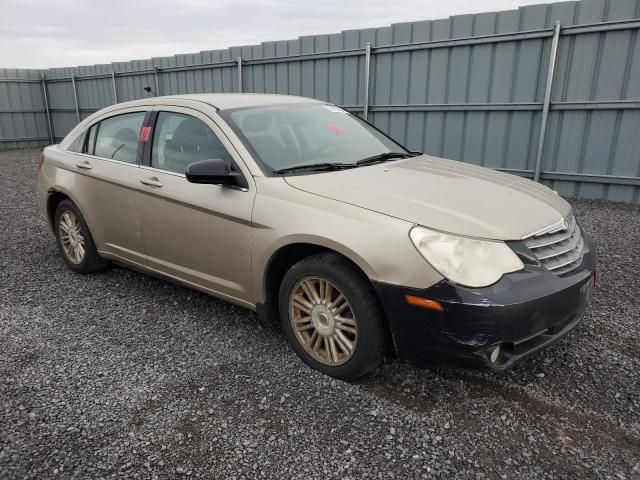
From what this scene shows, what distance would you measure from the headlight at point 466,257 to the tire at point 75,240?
329cm

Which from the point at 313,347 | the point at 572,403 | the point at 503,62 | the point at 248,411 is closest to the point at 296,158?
the point at 313,347

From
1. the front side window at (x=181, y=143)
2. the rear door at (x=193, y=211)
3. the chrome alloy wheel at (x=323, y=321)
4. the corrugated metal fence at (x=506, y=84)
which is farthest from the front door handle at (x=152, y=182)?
the corrugated metal fence at (x=506, y=84)

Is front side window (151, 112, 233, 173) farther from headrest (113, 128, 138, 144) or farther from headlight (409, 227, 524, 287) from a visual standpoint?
headlight (409, 227, 524, 287)

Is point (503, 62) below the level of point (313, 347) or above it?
above

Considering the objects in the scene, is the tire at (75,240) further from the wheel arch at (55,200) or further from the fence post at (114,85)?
the fence post at (114,85)

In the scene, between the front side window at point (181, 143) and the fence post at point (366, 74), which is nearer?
the front side window at point (181, 143)

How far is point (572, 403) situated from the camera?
266 cm

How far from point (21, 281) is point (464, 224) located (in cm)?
422

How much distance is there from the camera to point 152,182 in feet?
11.8

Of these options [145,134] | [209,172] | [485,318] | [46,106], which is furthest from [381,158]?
[46,106]

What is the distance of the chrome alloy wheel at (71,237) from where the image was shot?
4566 mm

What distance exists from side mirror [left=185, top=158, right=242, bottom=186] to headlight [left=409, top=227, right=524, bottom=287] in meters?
1.27

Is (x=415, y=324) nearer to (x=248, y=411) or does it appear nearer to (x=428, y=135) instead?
(x=248, y=411)

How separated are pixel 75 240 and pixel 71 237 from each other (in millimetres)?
69
